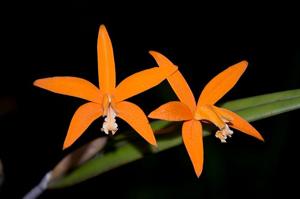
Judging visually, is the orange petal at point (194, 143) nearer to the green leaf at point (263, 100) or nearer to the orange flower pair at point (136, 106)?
the orange flower pair at point (136, 106)

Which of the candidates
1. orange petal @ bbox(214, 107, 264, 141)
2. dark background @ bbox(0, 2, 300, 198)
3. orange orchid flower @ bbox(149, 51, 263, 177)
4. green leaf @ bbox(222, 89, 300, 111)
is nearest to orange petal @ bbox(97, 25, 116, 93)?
orange orchid flower @ bbox(149, 51, 263, 177)

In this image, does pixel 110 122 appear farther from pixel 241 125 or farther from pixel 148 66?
pixel 148 66

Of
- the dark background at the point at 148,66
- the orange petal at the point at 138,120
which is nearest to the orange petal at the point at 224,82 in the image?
the orange petal at the point at 138,120

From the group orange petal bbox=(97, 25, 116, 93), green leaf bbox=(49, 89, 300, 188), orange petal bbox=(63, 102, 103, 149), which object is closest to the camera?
orange petal bbox=(63, 102, 103, 149)

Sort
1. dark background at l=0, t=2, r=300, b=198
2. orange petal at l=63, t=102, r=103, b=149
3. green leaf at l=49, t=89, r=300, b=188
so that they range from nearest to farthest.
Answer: orange petal at l=63, t=102, r=103, b=149 < green leaf at l=49, t=89, r=300, b=188 < dark background at l=0, t=2, r=300, b=198

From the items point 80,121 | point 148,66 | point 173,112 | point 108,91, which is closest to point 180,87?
point 173,112

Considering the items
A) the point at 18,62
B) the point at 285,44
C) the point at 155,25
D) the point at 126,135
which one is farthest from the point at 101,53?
the point at 285,44

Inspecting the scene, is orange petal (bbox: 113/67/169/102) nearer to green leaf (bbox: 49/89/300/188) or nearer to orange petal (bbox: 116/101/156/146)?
orange petal (bbox: 116/101/156/146)
